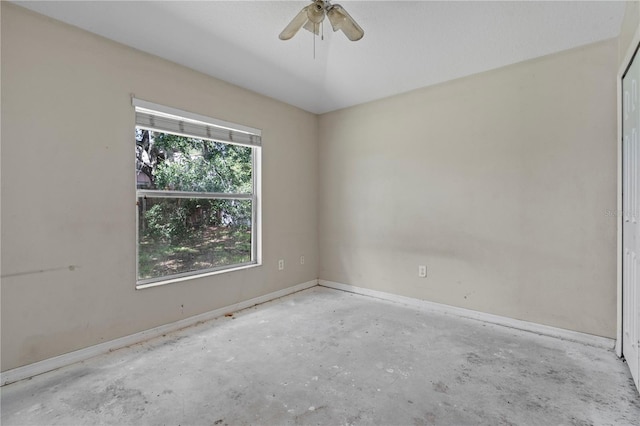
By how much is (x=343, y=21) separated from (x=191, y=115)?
163 centimetres

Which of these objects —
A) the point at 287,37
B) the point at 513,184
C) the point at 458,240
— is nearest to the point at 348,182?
the point at 458,240

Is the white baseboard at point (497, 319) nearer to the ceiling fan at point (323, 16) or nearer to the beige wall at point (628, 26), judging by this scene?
the beige wall at point (628, 26)

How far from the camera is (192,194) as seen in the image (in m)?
2.93

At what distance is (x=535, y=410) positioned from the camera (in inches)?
64.4

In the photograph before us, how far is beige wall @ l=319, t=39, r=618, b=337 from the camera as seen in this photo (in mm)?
2424

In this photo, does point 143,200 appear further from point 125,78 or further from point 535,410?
point 535,410

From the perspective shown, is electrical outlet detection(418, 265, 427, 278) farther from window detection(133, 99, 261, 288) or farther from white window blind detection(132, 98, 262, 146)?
white window blind detection(132, 98, 262, 146)

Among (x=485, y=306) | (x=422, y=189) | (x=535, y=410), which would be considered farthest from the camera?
(x=422, y=189)

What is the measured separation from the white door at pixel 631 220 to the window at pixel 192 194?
3.11 metres

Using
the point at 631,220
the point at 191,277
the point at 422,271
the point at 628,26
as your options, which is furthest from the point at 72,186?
the point at 628,26

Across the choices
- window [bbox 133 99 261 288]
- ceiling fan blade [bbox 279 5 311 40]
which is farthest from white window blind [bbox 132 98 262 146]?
ceiling fan blade [bbox 279 5 311 40]

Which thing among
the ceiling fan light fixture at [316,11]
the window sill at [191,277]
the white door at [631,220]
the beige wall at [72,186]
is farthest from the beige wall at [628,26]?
the window sill at [191,277]

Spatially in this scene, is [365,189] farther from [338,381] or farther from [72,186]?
[72,186]

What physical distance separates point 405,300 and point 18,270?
11.0 feet
